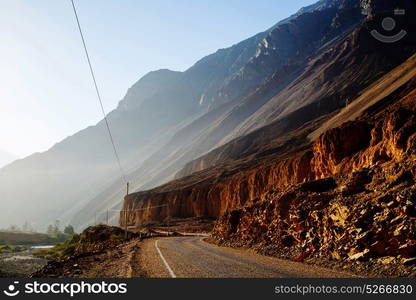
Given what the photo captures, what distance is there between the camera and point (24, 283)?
29.0 feet

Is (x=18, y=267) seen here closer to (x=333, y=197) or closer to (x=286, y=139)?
(x=333, y=197)

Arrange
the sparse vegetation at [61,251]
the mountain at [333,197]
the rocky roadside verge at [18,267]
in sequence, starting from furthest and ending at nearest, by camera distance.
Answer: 1. the sparse vegetation at [61,251]
2. the rocky roadside verge at [18,267]
3. the mountain at [333,197]

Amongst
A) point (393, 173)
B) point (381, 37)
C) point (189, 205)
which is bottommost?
point (189, 205)

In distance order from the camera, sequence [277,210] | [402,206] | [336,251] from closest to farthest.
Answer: [402,206]
[336,251]
[277,210]

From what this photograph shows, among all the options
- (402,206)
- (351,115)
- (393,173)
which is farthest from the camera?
(351,115)

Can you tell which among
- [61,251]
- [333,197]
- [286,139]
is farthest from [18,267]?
[286,139]

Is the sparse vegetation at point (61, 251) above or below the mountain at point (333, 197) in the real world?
below

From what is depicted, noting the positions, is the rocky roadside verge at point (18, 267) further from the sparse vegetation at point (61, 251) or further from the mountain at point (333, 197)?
the mountain at point (333, 197)

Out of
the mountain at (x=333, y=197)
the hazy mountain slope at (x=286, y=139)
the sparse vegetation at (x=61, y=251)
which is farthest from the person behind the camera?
the hazy mountain slope at (x=286, y=139)

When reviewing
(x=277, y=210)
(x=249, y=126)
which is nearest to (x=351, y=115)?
(x=277, y=210)

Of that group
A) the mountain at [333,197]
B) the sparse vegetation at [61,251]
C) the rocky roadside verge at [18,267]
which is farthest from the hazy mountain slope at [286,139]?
the sparse vegetation at [61,251]

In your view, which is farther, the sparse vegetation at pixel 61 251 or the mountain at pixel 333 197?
the sparse vegetation at pixel 61 251

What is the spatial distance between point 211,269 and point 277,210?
9627 mm

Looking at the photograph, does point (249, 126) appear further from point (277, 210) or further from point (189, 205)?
point (277, 210)
